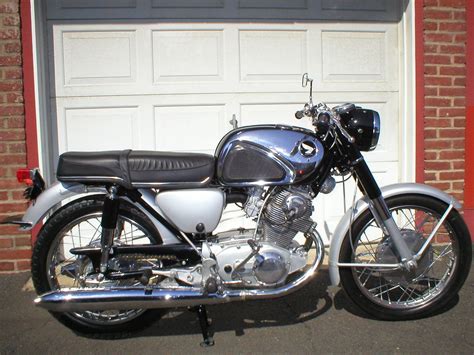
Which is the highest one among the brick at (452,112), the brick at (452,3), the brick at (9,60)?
the brick at (452,3)

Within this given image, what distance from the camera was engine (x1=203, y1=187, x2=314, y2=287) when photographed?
2.35 metres

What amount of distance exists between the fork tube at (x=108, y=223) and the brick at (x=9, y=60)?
187cm

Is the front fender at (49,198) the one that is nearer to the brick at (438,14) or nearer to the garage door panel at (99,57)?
the garage door panel at (99,57)

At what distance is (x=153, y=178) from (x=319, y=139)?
3.13 ft

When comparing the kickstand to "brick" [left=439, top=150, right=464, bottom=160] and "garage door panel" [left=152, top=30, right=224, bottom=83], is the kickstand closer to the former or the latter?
"garage door panel" [left=152, top=30, right=224, bottom=83]

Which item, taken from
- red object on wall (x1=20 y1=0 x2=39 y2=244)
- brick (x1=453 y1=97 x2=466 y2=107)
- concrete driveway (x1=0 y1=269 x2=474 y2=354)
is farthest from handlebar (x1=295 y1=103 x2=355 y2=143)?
red object on wall (x1=20 y1=0 x2=39 y2=244)

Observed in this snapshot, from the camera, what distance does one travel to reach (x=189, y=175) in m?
2.34

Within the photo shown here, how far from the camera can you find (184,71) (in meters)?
3.81

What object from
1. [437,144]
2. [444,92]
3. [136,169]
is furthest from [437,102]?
[136,169]

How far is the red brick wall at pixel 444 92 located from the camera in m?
3.91

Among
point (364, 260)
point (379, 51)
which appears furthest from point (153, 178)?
point (379, 51)

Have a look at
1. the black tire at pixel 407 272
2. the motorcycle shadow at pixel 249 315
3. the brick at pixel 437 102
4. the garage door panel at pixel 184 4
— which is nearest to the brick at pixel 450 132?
the brick at pixel 437 102

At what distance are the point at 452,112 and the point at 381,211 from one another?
1995 millimetres

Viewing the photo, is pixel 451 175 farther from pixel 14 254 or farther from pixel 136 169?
pixel 14 254
